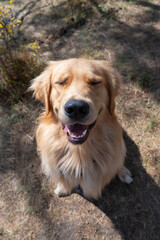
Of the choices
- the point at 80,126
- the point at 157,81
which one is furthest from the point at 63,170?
the point at 157,81

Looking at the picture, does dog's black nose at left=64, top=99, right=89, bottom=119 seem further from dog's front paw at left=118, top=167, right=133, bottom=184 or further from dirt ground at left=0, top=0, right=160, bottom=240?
dirt ground at left=0, top=0, right=160, bottom=240

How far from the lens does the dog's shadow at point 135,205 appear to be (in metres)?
2.83

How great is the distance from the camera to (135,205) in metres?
3.02

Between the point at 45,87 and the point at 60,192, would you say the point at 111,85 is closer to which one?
the point at 45,87

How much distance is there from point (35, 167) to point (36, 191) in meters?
0.45

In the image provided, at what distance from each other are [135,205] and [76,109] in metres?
2.21

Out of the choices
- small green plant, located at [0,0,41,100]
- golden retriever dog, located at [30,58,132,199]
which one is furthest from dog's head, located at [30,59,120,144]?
small green plant, located at [0,0,41,100]

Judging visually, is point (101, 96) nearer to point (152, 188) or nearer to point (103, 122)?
point (103, 122)

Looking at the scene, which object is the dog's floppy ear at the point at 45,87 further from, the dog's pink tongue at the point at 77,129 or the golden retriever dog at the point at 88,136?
the dog's pink tongue at the point at 77,129

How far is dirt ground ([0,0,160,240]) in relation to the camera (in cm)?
296

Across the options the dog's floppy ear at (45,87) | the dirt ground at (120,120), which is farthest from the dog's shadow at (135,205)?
the dog's floppy ear at (45,87)

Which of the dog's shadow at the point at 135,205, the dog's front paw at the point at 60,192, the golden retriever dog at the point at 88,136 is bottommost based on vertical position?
the dog's shadow at the point at 135,205

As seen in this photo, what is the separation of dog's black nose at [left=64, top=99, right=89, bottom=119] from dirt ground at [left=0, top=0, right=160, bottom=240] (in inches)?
75.7

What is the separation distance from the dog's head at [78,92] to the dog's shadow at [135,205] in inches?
59.7
